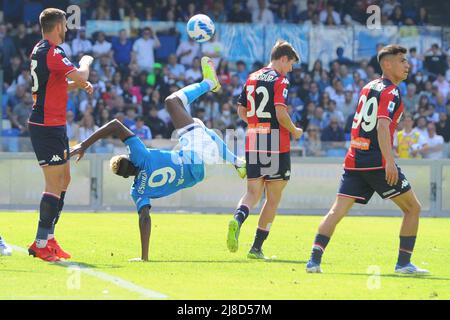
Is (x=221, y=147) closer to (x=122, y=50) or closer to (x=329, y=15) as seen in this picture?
(x=122, y=50)

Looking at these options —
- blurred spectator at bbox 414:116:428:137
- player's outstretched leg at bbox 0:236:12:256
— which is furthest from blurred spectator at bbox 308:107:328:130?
player's outstretched leg at bbox 0:236:12:256

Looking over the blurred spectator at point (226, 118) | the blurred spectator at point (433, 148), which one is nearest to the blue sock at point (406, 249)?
the blurred spectator at point (433, 148)

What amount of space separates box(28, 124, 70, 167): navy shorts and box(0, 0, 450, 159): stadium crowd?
1117cm

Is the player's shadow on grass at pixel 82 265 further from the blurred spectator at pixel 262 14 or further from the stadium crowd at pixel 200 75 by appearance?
the blurred spectator at pixel 262 14

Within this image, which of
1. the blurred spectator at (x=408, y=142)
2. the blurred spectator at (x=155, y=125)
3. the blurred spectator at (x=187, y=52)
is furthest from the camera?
the blurred spectator at (x=187, y=52)

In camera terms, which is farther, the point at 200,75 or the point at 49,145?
the point at 200,75

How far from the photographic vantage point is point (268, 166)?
12219mm

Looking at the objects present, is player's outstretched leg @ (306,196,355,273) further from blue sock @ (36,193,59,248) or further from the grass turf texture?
blue sock @ (36,193,59,248)

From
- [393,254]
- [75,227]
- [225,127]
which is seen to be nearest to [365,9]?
[225,127]

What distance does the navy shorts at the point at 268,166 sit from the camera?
12242 mm

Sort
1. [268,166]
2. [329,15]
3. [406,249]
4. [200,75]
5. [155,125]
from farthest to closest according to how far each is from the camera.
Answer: [329,15], [200,75], [155,125], [268,166], [406,249]

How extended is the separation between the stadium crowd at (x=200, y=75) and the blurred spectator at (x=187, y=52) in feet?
0.08

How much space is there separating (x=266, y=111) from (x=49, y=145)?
2.60 meters

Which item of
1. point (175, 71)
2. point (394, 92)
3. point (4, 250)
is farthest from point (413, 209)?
point (175, 71)
